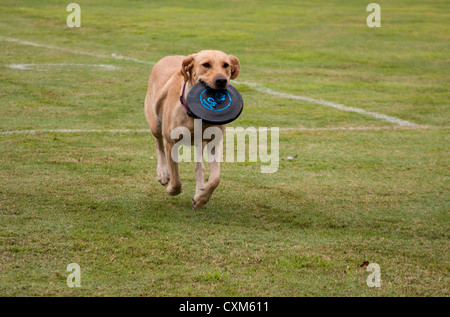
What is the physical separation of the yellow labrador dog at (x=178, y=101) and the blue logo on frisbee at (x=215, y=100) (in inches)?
4.9

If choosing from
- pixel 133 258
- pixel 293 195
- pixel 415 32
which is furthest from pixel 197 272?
pixel 415 32

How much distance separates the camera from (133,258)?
17.2ft

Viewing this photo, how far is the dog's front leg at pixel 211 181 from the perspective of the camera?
21.1 ft

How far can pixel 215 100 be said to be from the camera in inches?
247

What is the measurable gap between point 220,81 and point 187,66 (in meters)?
0.48

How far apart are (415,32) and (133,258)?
72.2 feet

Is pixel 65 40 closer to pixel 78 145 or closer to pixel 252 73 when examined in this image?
pixel 252 73
